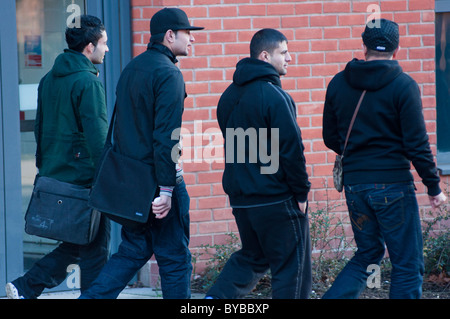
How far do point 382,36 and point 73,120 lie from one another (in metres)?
1.98

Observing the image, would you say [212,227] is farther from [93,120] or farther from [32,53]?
[32,53]

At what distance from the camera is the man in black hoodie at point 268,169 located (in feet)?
13.7

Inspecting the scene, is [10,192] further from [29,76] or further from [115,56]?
[115,56]

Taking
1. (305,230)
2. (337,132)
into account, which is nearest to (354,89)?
(337,132)

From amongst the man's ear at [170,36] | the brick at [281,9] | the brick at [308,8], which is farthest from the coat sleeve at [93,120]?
the brick at [308,8]

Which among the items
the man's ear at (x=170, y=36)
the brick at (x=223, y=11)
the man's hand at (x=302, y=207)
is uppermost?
the brick at (x=223, y=11)

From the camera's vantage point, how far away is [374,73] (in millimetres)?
4238

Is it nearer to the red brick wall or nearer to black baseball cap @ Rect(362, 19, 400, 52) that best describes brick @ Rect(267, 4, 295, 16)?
the red brick wall

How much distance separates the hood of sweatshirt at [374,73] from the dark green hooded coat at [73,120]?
1.58 metres

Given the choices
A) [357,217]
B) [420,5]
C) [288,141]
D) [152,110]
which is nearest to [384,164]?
[357,217]

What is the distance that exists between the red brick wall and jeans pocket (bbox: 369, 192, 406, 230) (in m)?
1.65

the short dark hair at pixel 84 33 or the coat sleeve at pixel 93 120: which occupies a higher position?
the short dark hair at pixel 84 33

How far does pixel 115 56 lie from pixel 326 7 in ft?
5.85

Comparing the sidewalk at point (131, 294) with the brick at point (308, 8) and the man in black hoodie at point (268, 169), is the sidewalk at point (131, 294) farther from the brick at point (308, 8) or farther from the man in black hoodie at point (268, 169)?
the brick at point (308, 8)
